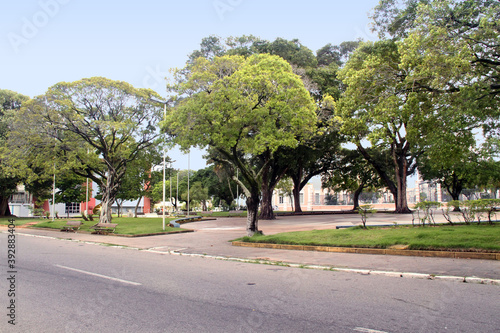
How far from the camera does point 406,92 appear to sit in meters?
15.2

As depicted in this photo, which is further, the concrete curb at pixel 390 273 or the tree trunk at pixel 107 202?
the tree trunk at pixel 107 202

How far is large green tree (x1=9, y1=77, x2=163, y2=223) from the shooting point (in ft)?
82.8

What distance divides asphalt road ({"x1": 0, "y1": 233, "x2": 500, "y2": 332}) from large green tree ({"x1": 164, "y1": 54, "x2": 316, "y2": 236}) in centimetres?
796

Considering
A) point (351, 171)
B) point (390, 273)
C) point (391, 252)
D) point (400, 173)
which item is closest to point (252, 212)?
point (391, 252)

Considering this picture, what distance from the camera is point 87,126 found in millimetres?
25703

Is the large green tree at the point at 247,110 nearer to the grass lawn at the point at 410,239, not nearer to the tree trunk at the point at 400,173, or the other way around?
the grass lawn at the point at 410,239

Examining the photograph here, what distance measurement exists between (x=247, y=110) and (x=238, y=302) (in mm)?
11164

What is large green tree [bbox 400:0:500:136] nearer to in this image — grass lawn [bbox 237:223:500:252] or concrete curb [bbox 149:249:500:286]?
grass lawn [bbox 237:223:500:252]

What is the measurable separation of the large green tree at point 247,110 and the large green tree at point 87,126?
417 inches

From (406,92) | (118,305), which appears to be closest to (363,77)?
(406,92)

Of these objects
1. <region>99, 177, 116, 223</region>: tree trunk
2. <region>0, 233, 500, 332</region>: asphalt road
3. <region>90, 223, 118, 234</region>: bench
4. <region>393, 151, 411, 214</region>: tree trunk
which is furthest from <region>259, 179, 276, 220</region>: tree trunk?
<region>0, 233, 500, 332</region>: asphalt road

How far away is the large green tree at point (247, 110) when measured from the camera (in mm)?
15844

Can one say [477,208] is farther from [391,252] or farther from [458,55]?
[458,55]

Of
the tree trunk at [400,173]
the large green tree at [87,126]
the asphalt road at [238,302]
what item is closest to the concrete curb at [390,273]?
the asphalt road at [238,302]
